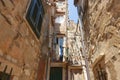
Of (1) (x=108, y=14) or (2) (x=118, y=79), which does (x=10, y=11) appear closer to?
(1) (x=108, y=14)

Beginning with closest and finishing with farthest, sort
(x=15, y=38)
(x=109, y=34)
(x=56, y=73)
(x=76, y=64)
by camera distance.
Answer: (x=109, y=34)
(x=15, y=38)
(x=76, y=64)
(x=56, y=73)

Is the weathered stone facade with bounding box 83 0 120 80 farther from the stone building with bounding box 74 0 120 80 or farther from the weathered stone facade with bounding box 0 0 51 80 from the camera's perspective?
the weathered stone facade with bounding box 0 0 51 80

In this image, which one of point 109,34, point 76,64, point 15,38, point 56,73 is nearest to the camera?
point 109,34

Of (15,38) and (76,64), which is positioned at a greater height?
(76,64)

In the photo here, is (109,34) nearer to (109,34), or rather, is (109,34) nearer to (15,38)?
(109,34)

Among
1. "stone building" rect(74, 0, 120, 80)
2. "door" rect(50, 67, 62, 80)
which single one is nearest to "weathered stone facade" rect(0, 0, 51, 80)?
"stone building" rect(74, 0, 120, 80)

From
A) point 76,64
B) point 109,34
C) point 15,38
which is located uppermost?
point 76,64

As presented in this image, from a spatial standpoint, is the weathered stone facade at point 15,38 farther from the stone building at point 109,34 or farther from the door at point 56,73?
the door at point 56,73

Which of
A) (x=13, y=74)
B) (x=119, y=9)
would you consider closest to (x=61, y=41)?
(x=13, y=74)

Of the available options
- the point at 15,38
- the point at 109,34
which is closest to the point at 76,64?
the point at 15,38

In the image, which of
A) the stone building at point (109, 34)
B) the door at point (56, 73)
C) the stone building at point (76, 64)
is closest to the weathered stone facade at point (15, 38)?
the stone building at point (109, 34)

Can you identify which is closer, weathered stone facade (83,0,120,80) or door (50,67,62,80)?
weathered stone facade (83,0,120,80)

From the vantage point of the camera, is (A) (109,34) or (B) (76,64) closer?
(A) (109,34)

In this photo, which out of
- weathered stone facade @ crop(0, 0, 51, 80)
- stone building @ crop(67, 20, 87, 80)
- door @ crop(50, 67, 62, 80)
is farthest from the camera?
door @ crop(50, 67, 62, 80)
